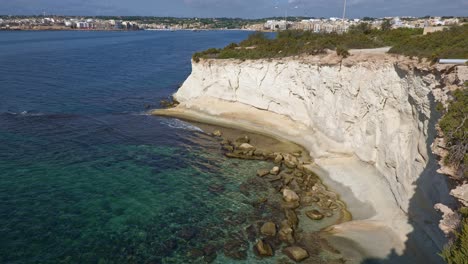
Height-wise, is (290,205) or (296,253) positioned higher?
(290,205)

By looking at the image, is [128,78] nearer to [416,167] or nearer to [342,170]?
[342,170]

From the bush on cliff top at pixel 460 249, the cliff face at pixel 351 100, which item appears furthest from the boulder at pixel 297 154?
the bush on cliff top at pixel 460 249

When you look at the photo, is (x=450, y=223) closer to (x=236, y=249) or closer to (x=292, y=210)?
(x=236, y=249)

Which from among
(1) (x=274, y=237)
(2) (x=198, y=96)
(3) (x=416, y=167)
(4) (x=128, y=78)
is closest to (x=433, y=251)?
(3) (x=416, y=167)

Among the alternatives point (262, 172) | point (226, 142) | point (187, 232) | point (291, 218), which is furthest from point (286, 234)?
point (226, 142)

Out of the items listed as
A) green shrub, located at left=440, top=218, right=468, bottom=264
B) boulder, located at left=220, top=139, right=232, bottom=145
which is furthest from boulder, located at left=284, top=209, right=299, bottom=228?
boulder, located at left=220, top=139, right=232, bottom=145

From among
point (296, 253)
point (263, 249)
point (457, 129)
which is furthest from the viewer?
point (263, 249)

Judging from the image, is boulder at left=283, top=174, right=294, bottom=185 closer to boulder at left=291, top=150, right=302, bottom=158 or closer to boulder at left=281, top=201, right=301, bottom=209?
boulder at left=281, top=201, right=301, bottom=209

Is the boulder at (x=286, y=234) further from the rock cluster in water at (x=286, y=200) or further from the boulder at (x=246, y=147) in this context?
the boulder at (x=246, y=147)
